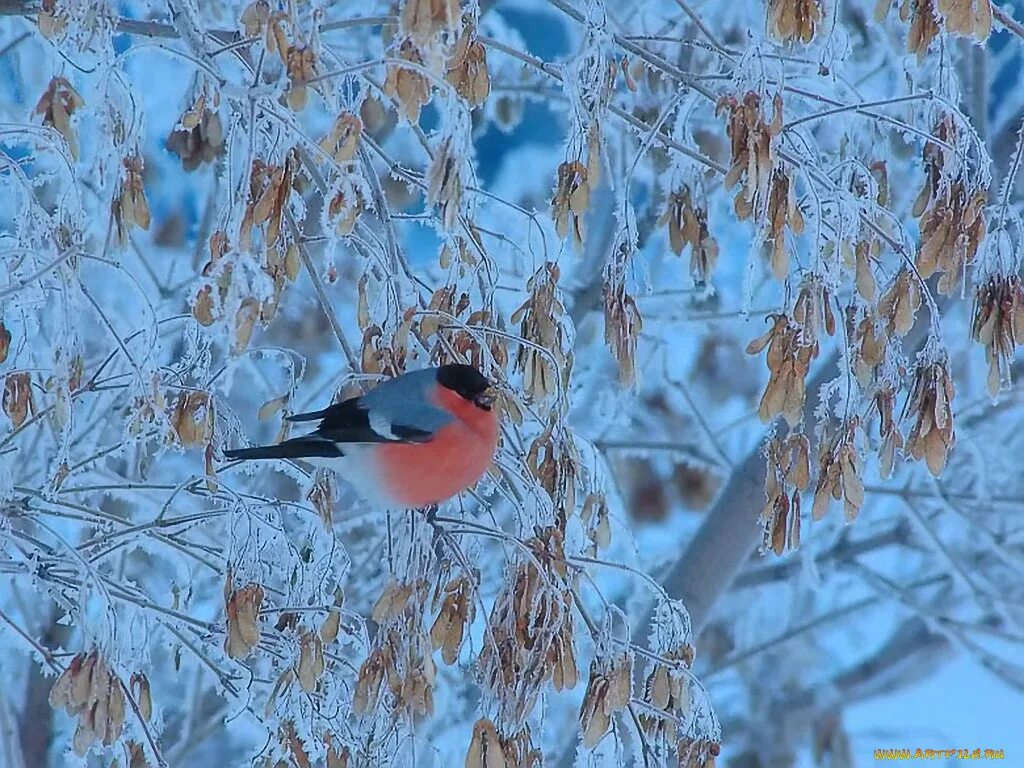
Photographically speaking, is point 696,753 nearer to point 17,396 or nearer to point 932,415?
point 932,415

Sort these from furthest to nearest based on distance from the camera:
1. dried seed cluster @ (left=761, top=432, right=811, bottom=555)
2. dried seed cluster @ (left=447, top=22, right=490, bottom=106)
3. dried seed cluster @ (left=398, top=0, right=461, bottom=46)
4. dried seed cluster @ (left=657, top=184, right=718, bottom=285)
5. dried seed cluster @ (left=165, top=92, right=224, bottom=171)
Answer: dried seed cluster @ (left=165, top=92, right=224, bottom=171) < dried seed cluster @ (left=657, top=184, right=718, bottom=285) < dried seed cluster @ (left=761, top=432, right=811, bottom=555) < dried seed cluster @ (left=447, top=22, right=490, bottom=106) < dried seed cluster @ (left=398, top=0, right=461, bottom=46)

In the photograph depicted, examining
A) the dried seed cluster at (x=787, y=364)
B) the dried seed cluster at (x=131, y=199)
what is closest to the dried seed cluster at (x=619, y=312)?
the dried seed cluster at (x=787, y=364)

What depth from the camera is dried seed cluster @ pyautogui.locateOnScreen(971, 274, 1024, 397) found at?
176 centimetres

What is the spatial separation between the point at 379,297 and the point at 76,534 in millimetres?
2362

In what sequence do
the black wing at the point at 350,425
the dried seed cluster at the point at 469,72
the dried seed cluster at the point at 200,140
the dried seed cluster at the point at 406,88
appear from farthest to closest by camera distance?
the dried seed cluster at the point at 200,140, the black wing at the point at 350,425, the dried seed cluster at the point at 469,72, the dried seed cluster at the point at 406,88

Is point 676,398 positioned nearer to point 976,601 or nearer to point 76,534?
point 976,601

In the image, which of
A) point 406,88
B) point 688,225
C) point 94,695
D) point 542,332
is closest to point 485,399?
point 542,332

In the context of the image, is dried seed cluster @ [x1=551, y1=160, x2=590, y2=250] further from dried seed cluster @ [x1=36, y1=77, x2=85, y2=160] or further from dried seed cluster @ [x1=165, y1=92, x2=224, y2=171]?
dried seed cluster @ [x1=165, y1=92, x2=224, y2=171]

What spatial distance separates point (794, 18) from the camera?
162cm

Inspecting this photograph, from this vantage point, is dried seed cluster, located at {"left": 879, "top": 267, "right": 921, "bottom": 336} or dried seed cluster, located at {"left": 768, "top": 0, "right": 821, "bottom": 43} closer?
dried seed cluster, located at {"left": 768, "top": 0, "right": 821, "bottom": 43}

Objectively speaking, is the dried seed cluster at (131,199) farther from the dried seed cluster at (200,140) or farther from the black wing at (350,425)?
the dried seed cluster at (200,140)

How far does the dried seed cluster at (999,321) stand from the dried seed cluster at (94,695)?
127 cm

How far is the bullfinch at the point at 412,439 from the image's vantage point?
1.91 m

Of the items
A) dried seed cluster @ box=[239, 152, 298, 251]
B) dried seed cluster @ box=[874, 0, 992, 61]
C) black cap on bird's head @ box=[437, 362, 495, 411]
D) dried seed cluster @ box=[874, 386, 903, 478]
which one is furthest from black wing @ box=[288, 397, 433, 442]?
dried seed cluster @ box=[874, 0, 992, 61]
